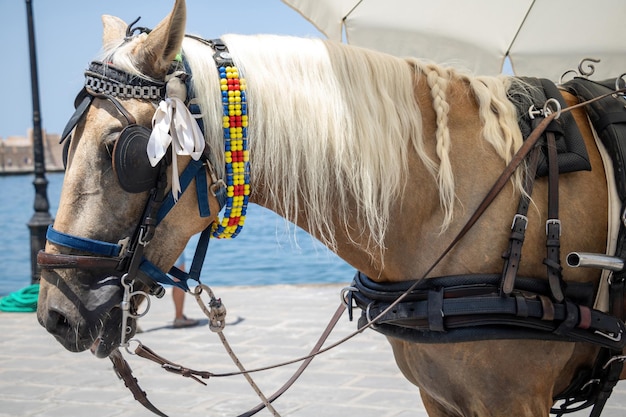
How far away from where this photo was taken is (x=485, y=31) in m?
3.02

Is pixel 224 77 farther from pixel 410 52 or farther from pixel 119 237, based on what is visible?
pixel 410 52

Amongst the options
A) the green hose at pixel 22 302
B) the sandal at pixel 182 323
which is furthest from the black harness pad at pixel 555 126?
the green hose at pixel 22 302

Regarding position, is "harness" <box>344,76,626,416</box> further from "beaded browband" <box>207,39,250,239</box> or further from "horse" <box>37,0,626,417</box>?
"beaded browband" <box>207,39,250,239</box>

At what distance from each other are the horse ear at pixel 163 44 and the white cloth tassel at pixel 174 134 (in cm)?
9

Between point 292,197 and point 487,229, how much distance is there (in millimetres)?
511

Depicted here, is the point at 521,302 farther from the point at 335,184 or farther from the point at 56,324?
the point at 56,324

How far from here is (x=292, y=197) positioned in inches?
76.7

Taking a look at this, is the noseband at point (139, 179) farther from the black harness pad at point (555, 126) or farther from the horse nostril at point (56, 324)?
the black harness pad at point (555, 126)

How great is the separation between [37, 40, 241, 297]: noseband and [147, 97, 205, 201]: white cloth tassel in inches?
1.1

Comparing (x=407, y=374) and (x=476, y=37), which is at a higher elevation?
(x=476, y=37)

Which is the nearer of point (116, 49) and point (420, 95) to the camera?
point (116, 49)

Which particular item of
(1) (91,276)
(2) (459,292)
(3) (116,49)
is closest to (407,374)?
(2) (459,292)

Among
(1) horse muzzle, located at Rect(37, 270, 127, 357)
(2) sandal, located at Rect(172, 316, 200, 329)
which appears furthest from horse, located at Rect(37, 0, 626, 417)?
(2) sandal, located at Rect(172, 316, 200, 329)

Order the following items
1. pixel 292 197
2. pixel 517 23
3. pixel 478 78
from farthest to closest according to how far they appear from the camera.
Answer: pixel 517 23 < pixel 478 78 < pixel 292 197
